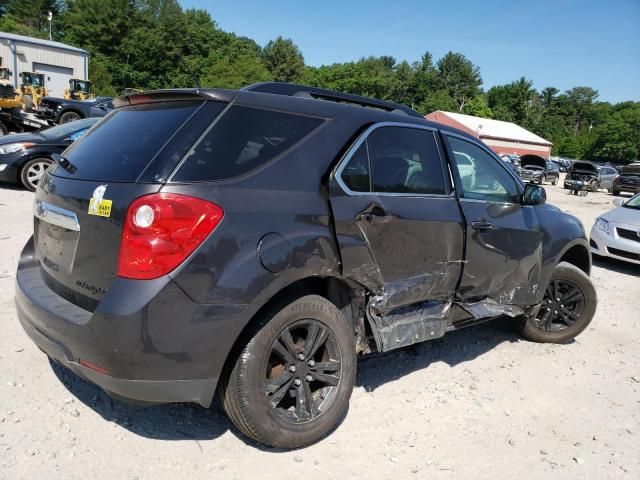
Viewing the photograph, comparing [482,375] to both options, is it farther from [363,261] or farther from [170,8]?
[170,8]

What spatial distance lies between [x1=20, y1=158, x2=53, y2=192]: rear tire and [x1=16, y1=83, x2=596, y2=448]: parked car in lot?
722 cm

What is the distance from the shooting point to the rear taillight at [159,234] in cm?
220

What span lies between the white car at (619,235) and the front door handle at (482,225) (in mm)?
5903

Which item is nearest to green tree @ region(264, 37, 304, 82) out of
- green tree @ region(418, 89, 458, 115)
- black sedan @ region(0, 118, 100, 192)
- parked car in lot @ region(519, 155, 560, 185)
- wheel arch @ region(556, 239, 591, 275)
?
green tree @ region(418, 89, 458, 115)

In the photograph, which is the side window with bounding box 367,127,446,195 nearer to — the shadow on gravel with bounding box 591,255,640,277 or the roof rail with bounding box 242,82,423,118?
the roof rail with bounding box 242,82,423,118

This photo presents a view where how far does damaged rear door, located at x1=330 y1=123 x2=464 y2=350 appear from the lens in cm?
286

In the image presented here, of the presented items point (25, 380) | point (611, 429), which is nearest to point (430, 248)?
point (611, 429)

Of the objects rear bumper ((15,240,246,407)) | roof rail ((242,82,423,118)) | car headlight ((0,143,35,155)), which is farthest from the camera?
car headlight ((0,143,35,155))

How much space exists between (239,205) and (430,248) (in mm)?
1440

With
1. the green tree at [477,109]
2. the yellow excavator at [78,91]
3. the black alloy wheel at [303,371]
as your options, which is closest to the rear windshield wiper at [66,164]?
the black alloy wheel at [303,371]

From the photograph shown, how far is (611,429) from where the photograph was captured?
132 inches

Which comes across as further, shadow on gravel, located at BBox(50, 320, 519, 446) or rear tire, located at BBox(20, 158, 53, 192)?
rear tire, located at BBox(20, 158, 53, 192)

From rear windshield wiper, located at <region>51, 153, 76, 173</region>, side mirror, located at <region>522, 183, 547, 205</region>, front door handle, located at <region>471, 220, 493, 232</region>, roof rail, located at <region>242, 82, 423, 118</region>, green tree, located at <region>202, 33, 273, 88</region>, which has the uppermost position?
green tree, located at <region>202, 33, 273, 88</region>

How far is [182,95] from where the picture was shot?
268cm
